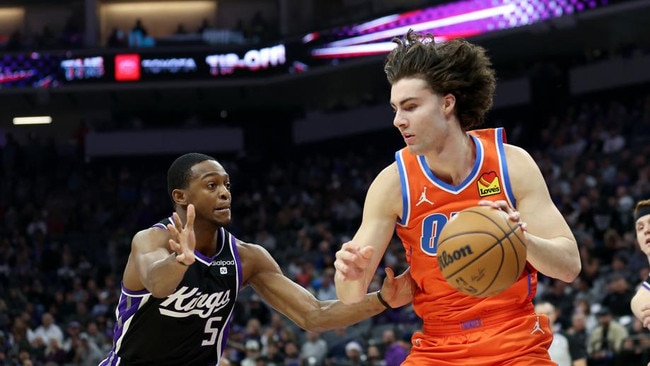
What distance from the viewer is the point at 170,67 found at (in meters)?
25.6

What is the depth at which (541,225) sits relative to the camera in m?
4.46

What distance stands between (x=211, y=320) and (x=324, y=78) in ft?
68.1

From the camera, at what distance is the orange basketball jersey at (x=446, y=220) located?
14.8ft

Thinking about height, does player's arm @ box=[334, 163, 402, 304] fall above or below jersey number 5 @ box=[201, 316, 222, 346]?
above

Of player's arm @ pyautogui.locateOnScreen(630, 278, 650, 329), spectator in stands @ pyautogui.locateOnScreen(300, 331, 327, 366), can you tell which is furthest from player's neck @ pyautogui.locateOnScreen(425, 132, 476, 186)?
spectator in stands @ pyautogui.locateOnScreen(300, 331, 327, 366)

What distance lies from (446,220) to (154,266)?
5.19 ft

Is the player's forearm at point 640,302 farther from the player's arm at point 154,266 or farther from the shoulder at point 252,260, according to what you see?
the player's arm at point 154,266

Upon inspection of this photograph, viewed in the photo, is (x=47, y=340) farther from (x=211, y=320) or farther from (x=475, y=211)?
(x=475, y=211)

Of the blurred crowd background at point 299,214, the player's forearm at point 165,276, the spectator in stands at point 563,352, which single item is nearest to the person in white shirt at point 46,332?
the blurred crowd background at point 299,214

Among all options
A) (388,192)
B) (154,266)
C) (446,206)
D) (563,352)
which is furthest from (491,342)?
(563,352)

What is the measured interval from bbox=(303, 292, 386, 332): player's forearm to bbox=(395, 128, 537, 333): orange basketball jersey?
997mm

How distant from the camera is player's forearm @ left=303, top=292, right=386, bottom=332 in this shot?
221 inches

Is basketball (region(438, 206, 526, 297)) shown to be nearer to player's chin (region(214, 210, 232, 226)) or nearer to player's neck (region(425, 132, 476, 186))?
player's neck (region(425, 132, 476, 186))

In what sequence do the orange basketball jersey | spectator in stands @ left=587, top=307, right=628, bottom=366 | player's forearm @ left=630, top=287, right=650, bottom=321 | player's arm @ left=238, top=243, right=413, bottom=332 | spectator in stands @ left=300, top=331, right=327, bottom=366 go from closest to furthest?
1. the orange basketball jersey
2. player's arm @ left=238, top=243, right=413, bottom=332
3. player's forearm @ left=630, top=287, right=650, bottom=321
4. spectator in stands @ left=587, top=307, right=628, bottom=366
5. spectator in stands @ left=300, top=331, right=327, bottom=366
